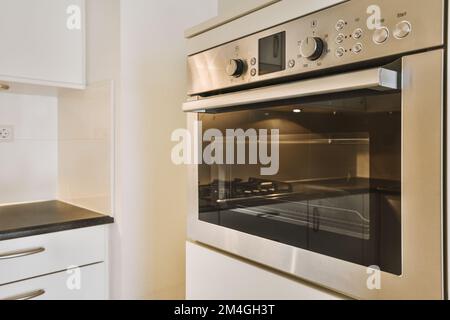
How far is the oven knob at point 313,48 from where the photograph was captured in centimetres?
68

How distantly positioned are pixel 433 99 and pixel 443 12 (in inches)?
4.8

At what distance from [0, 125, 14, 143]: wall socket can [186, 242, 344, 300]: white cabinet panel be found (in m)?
1.04

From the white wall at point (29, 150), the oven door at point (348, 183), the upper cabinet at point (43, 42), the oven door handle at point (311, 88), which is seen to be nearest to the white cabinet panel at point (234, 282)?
the oven door at point (348, 183)

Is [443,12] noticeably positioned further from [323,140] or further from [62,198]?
[62,198]

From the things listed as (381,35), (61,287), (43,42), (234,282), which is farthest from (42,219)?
(381,35)

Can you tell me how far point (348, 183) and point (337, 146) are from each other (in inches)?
2.8

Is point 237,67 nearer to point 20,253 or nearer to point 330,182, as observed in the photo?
point 330,182

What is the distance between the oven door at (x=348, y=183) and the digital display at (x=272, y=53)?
6cm

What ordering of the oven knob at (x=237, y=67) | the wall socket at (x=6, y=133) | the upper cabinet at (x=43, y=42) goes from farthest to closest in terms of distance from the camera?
1. the wall socket at (x=6, y=133)
2. the upper cabinet at (x=43, y=42)
3. the oven knob at (x=237, y=67)

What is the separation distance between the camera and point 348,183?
2.21ft

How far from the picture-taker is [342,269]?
671 mm

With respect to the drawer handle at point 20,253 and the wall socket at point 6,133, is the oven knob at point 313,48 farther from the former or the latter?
the wall socket at point 6,133

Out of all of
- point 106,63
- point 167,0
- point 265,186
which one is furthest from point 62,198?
point 265,186

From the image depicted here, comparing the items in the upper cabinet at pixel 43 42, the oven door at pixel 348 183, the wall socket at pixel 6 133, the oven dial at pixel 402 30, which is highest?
the upper cabinet at pixel 43 42
